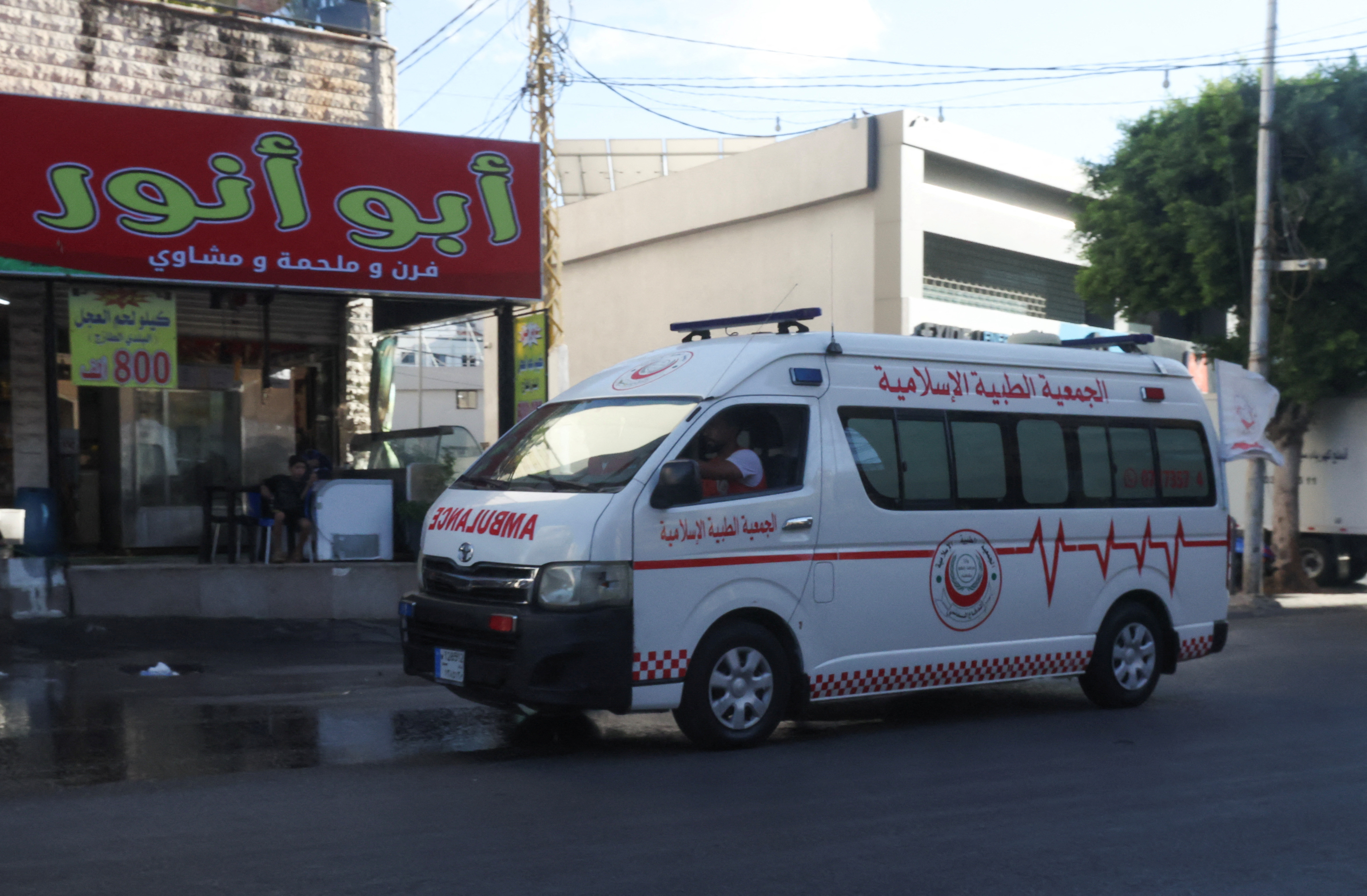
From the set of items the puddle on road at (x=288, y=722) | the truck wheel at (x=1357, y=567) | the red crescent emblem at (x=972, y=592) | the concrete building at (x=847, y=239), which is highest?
the concrete building at (x=847, y=239)

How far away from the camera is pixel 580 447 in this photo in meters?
7.50

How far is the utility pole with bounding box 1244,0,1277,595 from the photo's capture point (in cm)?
1731

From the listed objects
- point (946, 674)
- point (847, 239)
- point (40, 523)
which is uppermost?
point (847, 239)

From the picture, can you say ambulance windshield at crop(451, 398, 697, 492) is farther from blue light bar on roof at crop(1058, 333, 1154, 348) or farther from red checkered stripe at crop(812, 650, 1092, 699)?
blue light bar on roof at crop(1058, 333, 1154, 348)

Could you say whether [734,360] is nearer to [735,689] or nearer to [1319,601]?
[735,689]

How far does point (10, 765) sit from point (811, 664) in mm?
4239

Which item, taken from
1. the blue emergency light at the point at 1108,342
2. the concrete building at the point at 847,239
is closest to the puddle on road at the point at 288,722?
the blue emergency light at the point at 1108,342

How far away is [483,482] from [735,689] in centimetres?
188

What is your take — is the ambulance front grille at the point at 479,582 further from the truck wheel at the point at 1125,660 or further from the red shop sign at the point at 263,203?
the red shop sign at the point at 263,203

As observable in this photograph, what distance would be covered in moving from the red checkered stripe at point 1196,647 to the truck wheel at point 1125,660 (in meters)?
0.21

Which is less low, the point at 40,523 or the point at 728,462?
the point at 728,462

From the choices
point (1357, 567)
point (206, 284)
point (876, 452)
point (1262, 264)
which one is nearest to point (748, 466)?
point (876, 452)

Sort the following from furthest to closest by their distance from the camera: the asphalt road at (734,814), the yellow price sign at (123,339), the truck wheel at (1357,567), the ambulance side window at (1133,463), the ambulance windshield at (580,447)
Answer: the truck wheel at (1357,567), the yellow price sign at (123,339), the ambulance side window at (1133,463), the ambulance windshield at (580,447), the asphalt road at (734,814)

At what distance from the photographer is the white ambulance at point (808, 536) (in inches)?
270
